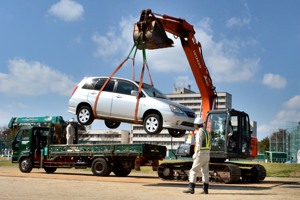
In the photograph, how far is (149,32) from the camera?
14531 millimetres

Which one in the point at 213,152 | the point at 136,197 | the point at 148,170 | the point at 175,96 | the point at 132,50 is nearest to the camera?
the point at 136,197

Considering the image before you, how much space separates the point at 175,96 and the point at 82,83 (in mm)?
139168

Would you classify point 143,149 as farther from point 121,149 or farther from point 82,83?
point 82,83

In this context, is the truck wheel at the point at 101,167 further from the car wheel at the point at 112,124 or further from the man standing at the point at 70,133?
the car wheel at the point at 112,124

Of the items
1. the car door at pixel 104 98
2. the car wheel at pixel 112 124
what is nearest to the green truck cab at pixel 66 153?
the car wheel at pixel 112 124

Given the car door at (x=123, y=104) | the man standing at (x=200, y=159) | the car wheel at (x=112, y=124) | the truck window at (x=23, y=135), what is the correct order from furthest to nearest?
the truck window at (x=23, y=135)
the car wheel at (x=112, y=124)
the car door at (x=123, y=104)
the man standing at (x=200, y=159)

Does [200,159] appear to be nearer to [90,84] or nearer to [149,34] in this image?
[149,34]

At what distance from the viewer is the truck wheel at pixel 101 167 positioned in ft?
61.2

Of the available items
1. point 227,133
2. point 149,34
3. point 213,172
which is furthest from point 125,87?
point 213,172

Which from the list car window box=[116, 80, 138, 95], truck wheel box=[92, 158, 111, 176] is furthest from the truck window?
car window box=[116, 80, 138, 95]

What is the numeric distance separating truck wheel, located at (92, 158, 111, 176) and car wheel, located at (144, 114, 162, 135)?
451 cm

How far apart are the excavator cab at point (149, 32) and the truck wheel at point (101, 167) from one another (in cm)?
617

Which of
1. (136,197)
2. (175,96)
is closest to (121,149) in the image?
(136,197)

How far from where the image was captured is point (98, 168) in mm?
18969
